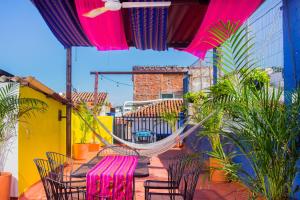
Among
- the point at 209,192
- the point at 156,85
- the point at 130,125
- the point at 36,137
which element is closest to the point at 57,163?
the point at 36,137

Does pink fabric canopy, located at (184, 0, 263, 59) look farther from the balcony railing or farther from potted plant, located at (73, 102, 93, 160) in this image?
the balcony railing

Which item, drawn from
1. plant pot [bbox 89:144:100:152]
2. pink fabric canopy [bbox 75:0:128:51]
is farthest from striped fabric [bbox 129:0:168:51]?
plant pot [bbox 89:144:100:152]

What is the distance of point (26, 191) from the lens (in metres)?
4.10

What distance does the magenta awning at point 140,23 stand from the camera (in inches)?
125

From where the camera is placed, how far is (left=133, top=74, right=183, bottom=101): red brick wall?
60.7 ft

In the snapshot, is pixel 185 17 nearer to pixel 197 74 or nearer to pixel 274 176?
pixel 274 176

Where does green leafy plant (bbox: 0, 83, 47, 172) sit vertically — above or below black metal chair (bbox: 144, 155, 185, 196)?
above

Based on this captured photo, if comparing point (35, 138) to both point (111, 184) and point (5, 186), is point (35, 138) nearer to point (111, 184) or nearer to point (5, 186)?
point (5, 186)

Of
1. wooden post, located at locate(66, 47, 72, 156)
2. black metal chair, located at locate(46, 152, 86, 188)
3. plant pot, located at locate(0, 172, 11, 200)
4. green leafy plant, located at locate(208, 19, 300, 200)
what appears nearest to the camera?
green leafy plant, located at locate(208, 19, 300, 200)

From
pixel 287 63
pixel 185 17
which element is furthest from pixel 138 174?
pixel 185 17

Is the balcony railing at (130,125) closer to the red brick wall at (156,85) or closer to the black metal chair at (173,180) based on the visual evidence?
the black metal chair at (173,180)

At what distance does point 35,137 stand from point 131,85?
46.6 feet

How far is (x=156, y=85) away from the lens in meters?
18.5

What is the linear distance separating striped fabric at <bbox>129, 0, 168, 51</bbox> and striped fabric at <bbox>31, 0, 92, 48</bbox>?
0.66 m
